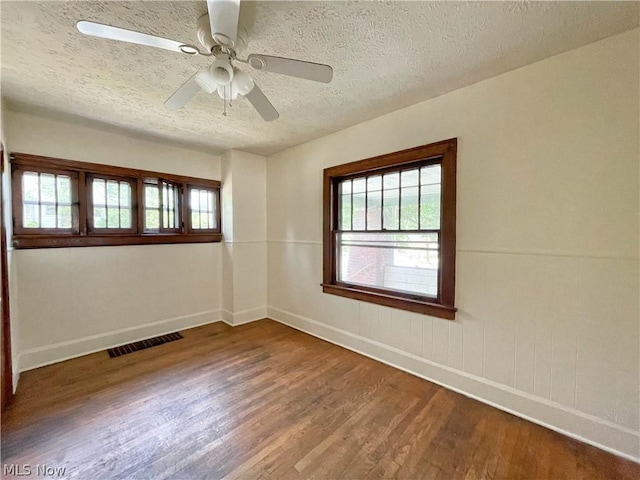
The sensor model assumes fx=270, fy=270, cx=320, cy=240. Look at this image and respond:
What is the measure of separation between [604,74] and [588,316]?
1526 mm

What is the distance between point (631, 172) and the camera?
160 cm

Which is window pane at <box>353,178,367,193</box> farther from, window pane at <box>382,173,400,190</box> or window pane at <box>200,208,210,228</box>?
window pane at <box>200,208,210,228</box>

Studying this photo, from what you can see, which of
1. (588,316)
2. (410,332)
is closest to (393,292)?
(410,332)

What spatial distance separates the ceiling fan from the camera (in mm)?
1221

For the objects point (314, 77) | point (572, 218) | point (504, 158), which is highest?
point (314, 77)

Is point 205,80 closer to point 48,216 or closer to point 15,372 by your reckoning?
point 48,216

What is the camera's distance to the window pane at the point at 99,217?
310cm

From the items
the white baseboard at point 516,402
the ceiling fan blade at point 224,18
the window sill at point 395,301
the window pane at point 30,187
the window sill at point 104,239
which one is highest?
the ceiling fan blade at point 224,18

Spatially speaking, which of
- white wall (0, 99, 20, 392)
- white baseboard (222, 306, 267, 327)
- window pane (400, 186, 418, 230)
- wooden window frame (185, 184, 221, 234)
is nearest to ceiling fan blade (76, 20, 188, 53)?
white wall (0, 99, 20, 392)

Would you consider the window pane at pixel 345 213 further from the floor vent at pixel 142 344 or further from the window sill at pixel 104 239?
the floor vent at pixel 142 344

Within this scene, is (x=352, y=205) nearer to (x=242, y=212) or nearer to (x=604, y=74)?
(x=242, y=212)

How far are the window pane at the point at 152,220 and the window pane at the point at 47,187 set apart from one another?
868 mm

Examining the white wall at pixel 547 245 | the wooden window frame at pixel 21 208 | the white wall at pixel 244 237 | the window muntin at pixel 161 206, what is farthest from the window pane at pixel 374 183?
the wooden window frame at pixel 21 208

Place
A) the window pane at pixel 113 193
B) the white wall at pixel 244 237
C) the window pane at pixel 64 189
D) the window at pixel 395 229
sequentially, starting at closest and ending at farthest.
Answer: the window at pixel 395 229 < the window pane at pixel 64 189 < the window pane at pixel 113 193 < the white wall at pixel 244 237
